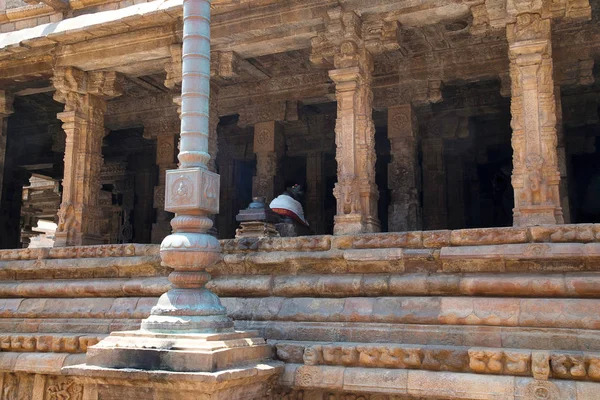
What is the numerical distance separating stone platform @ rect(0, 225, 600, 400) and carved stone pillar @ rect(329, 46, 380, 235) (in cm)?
70

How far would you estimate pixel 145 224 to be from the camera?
48.0 ft

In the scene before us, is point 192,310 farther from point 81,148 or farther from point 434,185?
point 434,185

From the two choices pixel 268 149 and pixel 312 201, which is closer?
pixel 268 149

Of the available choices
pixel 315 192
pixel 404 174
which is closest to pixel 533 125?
pixel 404 174

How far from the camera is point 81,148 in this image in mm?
9305

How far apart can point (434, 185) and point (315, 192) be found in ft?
8.25

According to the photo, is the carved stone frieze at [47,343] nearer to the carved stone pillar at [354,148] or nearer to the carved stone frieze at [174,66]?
the carved stone pillar at [354,148]

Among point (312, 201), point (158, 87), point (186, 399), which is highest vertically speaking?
point (158, 87)

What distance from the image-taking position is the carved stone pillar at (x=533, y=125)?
20.6 feet

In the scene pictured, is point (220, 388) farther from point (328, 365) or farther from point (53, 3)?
point (53, 3)

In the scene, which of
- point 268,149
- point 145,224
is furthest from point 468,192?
point 145,224

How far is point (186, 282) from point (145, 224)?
9896 mm

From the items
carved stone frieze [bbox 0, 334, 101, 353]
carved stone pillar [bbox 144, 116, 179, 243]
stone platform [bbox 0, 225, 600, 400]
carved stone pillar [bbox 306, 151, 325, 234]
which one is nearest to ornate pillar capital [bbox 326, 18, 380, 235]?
stone platform [bbox 0, 225, 600, 400]

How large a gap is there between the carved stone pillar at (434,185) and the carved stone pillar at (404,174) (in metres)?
1.30
